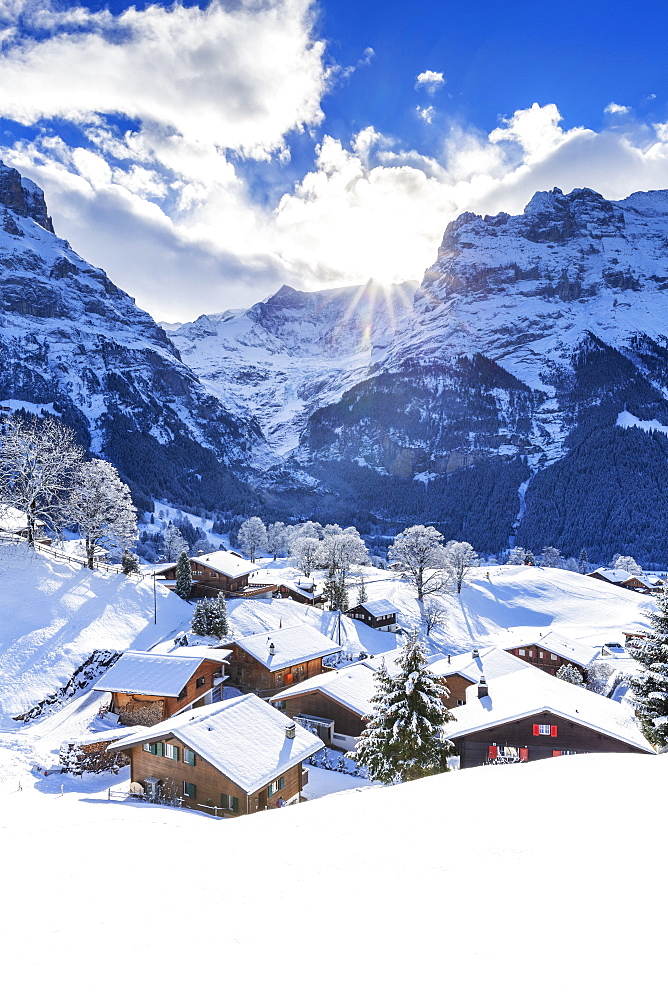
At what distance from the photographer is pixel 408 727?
24.2 meters

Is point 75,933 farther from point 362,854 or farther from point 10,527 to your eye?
point 10,527

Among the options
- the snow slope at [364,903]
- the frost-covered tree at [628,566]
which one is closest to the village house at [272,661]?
the snow slope at [364,903]

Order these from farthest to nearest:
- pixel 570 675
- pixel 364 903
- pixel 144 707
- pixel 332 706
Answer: pixel 570 675 → pixel 332 706 → pixel 144 707 → pixel 364 903

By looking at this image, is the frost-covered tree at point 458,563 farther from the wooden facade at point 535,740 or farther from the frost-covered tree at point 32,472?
the frost-covered tree at point 32,472

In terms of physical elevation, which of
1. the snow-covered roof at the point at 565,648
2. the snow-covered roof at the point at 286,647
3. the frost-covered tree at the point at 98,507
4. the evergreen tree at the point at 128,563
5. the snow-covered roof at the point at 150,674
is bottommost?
the snow-covered roof at the point at 565,648

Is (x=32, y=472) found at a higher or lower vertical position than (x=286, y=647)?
higher

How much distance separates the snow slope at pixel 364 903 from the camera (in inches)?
238

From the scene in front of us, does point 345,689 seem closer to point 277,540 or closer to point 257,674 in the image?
point 257,674

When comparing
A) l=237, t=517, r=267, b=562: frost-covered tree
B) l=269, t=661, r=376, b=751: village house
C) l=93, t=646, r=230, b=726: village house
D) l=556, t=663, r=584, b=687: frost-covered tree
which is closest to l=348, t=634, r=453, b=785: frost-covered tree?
l=269, t=661, r=376, b=751: village house

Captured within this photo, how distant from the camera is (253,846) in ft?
37.7

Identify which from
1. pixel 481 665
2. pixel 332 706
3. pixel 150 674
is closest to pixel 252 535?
pixel 481 665

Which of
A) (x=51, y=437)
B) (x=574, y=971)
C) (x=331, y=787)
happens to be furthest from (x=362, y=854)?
(x=51, y=437)

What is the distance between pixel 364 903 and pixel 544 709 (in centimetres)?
2508

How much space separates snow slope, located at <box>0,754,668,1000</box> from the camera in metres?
6.05
